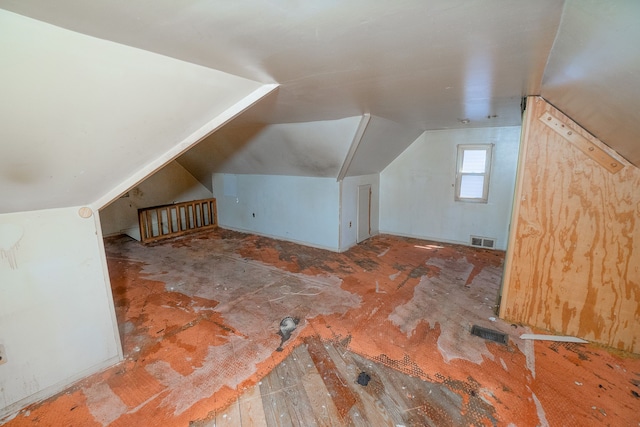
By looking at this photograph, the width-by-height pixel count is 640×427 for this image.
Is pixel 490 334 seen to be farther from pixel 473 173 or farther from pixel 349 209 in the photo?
pixel 473 173

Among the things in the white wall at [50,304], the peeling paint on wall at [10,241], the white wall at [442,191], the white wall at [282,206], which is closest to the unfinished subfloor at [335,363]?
the white wall at [50,304]

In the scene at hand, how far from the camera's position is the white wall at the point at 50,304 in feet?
5.30

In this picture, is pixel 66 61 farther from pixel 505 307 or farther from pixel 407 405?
pixel 505 307

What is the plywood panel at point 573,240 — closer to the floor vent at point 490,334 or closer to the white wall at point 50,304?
the floor vent at point 490,334

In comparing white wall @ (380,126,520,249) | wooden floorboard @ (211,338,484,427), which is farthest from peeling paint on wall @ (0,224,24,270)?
white wall @ (380,126,520,249)

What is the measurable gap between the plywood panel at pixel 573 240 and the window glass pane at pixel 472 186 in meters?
2.52

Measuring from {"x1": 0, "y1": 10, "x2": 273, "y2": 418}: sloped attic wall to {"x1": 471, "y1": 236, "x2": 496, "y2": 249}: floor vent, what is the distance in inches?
181

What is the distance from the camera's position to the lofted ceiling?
0.96 m

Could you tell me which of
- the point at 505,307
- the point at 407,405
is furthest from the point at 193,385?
the point at 505,307

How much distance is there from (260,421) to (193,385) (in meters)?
0.60

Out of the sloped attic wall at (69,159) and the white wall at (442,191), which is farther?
the white wall at (442,191)

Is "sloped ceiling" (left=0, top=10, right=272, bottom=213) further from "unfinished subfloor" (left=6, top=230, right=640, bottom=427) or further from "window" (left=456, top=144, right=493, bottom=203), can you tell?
"window" (left=456, top=144, right=493, bottom=203)

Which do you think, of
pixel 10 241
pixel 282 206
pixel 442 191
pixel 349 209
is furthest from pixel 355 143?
pixel 10 241

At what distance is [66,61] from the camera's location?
1.07m
